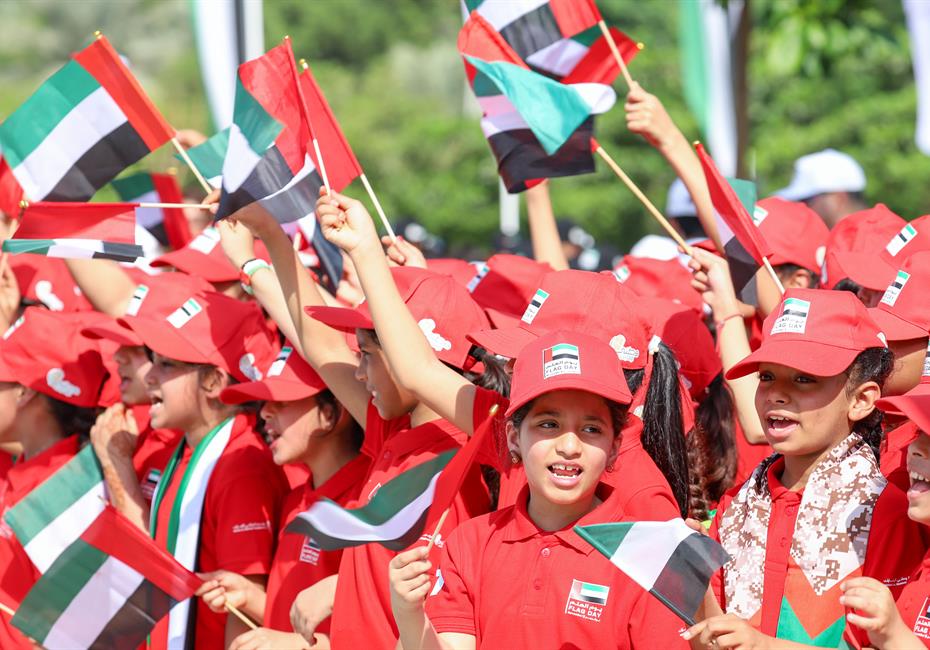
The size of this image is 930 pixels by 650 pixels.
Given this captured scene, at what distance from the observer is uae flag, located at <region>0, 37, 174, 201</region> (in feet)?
19.8

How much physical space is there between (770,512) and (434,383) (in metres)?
1.05

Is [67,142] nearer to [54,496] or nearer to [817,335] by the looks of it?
[54,496]

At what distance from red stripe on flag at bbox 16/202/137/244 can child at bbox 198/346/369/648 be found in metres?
0.73

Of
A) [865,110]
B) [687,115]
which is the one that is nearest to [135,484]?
[687,115]

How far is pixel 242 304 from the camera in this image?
6023 mm

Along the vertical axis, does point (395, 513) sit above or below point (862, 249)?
below

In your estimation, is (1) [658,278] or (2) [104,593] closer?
(2) [104,593]

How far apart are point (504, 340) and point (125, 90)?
2.41 metres

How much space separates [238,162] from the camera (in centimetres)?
496

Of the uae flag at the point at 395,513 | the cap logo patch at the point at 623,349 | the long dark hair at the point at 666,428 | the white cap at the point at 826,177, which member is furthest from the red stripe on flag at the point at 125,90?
the white cap at the point at 826,177

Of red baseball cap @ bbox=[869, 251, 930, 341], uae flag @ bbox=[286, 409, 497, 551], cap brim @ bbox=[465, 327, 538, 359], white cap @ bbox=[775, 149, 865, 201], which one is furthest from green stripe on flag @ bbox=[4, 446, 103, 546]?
white cap @ bbox=[775, 149, 865, 201]

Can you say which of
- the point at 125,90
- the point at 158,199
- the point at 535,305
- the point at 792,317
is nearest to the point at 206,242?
the point at 125,90

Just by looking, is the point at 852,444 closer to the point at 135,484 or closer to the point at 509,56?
the point at 509,56

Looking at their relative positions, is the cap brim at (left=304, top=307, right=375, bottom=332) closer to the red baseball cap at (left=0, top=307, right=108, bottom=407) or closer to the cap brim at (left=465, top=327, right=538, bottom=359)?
the cap brim at (left=465, top=327, right=538, bottom=359)
